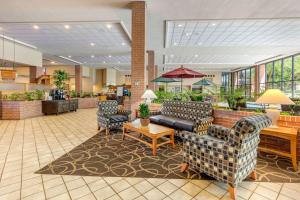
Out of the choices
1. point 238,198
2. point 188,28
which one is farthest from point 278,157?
point 188,28

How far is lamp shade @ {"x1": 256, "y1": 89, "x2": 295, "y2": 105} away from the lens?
2895 millimetres

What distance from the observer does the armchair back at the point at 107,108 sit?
4969mm

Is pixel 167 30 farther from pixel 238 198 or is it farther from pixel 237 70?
pixel 237 70

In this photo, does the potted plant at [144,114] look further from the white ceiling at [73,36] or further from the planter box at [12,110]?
the planter box at [12,110]

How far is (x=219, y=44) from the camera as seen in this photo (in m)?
8.70

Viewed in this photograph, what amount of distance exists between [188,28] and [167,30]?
84 centimetres

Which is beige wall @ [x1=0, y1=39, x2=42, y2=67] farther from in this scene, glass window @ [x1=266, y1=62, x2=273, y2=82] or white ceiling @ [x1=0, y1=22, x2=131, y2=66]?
glass window @ [x1=266, y1=62, x2=273, y2=82]

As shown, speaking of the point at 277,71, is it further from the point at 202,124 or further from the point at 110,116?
the point at 110,116

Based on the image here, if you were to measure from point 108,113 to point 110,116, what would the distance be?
22 cm

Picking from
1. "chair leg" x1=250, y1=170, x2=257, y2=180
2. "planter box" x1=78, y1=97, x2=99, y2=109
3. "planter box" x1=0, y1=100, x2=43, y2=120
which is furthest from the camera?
"planter box" x1=78, y1=97, x2=99, y2=109

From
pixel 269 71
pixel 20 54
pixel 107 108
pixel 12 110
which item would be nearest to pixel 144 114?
pixel 107 108

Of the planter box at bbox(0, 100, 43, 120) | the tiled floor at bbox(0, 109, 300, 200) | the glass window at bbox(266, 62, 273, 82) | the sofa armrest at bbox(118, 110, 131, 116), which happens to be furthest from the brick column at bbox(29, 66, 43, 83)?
the glass window at bbox(266, 62, 273, 82)

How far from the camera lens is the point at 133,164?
9.33 ft

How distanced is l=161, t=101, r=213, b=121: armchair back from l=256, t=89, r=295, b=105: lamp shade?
1.28 m
